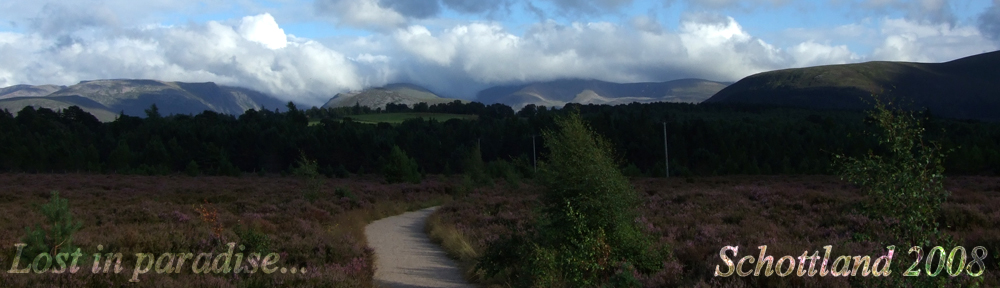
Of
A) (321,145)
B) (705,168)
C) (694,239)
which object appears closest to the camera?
(694,239)

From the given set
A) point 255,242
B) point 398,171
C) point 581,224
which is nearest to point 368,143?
point 398,171

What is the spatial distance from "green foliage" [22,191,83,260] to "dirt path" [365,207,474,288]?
442 centimetres

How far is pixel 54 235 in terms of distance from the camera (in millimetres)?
9211

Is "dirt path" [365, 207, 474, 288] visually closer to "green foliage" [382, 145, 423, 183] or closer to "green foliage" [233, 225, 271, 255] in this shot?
"green foliage" [233, 225, 271, 255]

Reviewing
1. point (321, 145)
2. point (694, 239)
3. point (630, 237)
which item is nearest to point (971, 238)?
point (694, 239)

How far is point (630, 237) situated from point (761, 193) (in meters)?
14.8

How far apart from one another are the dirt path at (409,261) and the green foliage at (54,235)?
442 cm

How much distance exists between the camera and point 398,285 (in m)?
10.5

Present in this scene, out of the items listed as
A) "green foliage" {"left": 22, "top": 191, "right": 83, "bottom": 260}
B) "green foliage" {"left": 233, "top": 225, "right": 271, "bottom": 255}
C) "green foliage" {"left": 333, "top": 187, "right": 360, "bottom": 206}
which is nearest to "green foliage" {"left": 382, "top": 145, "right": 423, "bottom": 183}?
"green foliage" {"left": 333, "top": 187, "right": 360, "bottom": 206}

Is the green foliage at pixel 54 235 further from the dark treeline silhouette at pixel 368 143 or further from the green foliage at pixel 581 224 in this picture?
the dark treeline silhouette at pixel 368 143

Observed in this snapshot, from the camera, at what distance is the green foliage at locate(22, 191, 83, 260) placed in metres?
8.88

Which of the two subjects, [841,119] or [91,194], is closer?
[91,194]

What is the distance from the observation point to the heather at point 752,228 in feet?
24.8

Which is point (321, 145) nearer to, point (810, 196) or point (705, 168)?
point (705, 168)
